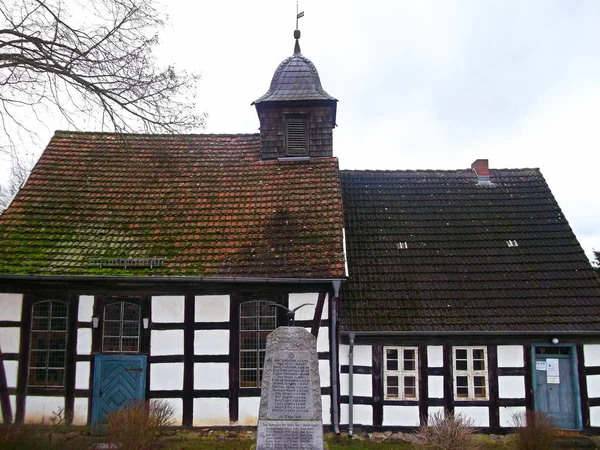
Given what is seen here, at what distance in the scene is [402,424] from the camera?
1064 centimetres

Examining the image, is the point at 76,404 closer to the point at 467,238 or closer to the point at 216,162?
the point at 216,162

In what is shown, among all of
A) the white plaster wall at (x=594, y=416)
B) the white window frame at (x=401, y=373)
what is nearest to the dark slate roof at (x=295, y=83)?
the white window frame at (x=401, y=373)

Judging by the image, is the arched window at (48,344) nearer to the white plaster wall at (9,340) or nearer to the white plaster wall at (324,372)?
the white plaster wall at (9,340)

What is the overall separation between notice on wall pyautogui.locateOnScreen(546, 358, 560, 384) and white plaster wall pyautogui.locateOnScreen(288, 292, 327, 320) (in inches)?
199

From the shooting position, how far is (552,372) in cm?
1099

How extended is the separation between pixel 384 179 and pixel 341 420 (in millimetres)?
6980

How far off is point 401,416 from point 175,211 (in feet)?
22.7

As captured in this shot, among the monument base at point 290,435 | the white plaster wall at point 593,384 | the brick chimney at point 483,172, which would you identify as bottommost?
the monument base at point 290,435

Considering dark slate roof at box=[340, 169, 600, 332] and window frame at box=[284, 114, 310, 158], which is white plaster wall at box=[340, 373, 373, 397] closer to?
dark slate roof at box=[340, 169, 600, 332]

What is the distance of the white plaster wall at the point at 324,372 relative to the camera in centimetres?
1053

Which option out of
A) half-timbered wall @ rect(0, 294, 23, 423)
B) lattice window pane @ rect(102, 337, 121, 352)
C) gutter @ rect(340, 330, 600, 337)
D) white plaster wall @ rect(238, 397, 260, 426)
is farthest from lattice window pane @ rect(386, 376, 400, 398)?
half-timbered wall @ rect(0, 294, 23, 423)

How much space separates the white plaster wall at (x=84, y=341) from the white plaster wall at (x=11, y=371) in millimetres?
1363

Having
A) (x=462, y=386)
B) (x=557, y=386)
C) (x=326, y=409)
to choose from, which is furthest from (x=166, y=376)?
(x=557, y=386)

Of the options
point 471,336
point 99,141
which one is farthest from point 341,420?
point 99,141
